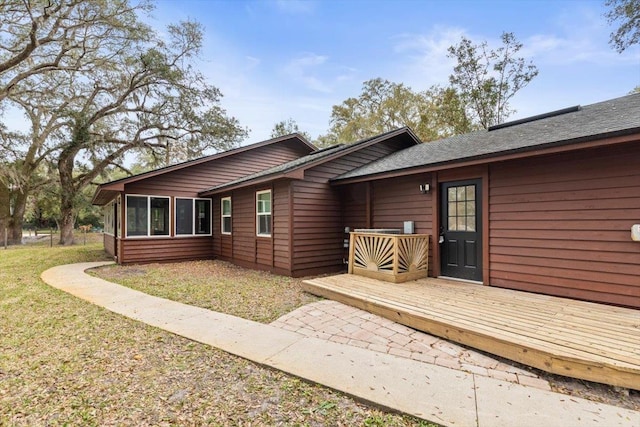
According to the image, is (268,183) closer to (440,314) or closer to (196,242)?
(196,242)

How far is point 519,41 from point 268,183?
1793cm

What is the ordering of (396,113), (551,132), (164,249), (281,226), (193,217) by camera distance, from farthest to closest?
(396,113), (193,217), (164,249), (281,226), (551,132)

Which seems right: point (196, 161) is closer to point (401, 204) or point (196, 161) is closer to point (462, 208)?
point (401, 204)

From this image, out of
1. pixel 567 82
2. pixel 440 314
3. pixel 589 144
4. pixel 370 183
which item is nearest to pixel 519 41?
pixel 567 82

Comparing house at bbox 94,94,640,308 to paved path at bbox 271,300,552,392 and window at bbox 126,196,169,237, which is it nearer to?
window at bbox 126,196,169,237

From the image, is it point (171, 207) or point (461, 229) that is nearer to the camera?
point (461, 229)

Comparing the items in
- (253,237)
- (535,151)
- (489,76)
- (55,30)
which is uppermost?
(489,76)

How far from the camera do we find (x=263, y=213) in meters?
8.52

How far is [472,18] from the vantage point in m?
12.2

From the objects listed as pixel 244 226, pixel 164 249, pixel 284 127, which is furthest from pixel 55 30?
pixel 284 127

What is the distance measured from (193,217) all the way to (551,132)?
1019 cm

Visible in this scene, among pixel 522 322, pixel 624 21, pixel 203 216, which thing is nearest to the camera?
pixel 522 322

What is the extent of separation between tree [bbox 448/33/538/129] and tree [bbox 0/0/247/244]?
14467 mm

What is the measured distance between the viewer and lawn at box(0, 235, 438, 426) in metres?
2.27
